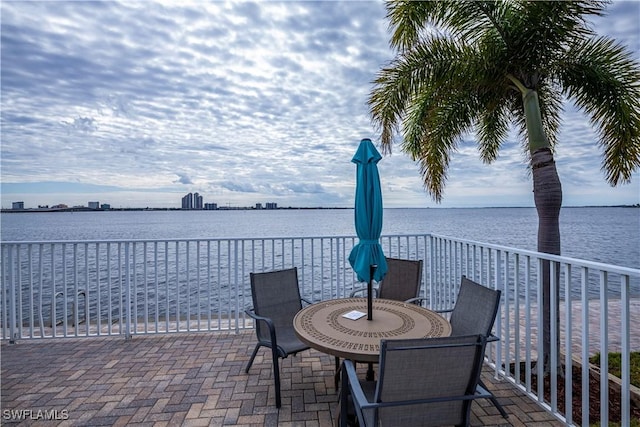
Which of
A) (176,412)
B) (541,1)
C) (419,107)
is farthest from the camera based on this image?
(419,107)

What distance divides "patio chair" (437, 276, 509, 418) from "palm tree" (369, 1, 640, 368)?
119 cm

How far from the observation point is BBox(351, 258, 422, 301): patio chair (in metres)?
3.50

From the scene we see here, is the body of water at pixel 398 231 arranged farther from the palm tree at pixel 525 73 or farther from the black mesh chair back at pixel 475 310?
the palm tree at pixel 525 73

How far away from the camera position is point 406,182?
19.9 meters

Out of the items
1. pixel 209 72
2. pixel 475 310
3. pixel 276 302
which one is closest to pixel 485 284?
pixel 475 310

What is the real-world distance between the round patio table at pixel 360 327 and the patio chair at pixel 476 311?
22 centimetres

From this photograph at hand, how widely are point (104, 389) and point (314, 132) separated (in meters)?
15.5

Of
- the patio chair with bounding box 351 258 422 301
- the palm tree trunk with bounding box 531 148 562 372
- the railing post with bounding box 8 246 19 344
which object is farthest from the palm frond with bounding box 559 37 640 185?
the railing post with bounding box 8 246 19 344

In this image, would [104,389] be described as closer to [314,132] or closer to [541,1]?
[541,1]

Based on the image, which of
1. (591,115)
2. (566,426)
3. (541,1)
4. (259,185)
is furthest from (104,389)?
(259,185)

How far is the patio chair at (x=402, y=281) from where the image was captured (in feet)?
11.5

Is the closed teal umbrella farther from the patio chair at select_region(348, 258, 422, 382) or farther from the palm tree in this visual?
the palm tree

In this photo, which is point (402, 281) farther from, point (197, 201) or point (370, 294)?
point (197, 201)

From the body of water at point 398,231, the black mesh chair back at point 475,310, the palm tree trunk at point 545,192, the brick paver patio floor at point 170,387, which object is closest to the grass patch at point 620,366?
the palm tree trunk at point 545,192
